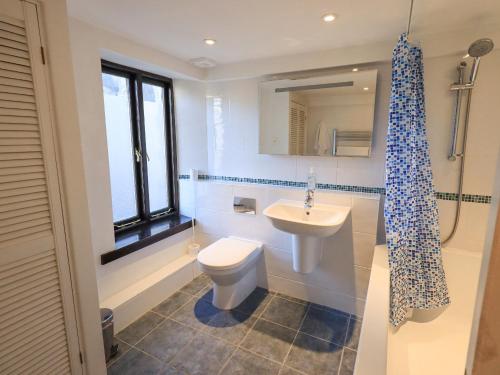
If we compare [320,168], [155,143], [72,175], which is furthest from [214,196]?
[72,175]

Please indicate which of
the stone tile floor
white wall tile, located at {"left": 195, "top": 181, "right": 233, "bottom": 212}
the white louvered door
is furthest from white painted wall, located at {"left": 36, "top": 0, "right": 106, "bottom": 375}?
white wall tile, located at {"left": 195, "top": 181, "right": 233, "bottom": 212}

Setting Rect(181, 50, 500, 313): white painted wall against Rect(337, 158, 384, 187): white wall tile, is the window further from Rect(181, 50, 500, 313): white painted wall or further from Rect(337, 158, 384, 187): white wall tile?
Rect(337, 158, 384, 187): white wall tile

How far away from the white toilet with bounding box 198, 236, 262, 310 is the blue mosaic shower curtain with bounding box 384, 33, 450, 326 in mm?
1079

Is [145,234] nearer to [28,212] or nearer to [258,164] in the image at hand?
[258,164]

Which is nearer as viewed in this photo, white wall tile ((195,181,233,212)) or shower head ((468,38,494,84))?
shower head ((468,38,494,84))

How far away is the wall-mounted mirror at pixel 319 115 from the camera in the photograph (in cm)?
201

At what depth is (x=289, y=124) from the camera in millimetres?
2309

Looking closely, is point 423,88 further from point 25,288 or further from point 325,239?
point 25,288

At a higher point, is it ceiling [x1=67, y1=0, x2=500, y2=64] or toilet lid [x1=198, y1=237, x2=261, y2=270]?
ceiling [x1=67, y1=0, x2=500, y2=64]

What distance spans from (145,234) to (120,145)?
0.81 metres

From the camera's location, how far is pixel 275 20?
5.20 ft

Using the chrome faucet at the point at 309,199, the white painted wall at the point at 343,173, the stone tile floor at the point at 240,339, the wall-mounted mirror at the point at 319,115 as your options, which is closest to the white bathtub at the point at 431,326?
the white painted wall at the point at 343,173

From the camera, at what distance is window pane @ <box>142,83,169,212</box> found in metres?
2.53

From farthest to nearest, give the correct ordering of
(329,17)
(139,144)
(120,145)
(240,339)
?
(139,144) < (120,145) < (240,339) < (329,17)
